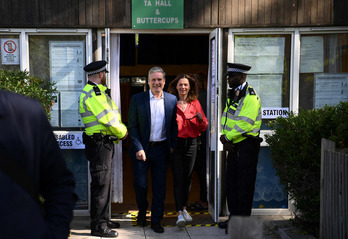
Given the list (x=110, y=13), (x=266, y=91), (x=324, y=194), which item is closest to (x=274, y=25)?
(x=266, y=91)

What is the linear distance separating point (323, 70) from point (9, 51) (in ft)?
14.4

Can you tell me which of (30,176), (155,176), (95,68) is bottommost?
(155,176)

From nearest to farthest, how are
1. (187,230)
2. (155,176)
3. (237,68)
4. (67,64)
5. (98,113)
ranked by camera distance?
(98,113) < (237,68) < (155,176) < (187,230) < (67,64)

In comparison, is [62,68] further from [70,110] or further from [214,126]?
[214,126]

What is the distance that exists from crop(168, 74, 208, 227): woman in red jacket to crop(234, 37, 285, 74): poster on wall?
82 cm

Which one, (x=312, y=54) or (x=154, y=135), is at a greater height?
(x=312, y=54)

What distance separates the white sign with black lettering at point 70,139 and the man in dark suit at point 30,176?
4.31 m

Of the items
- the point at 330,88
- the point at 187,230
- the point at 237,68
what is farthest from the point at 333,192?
the point at 330,88

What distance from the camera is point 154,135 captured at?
554 cm

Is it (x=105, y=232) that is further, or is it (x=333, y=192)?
(x=105, y=232)

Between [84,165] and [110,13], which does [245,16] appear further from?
[84,165]

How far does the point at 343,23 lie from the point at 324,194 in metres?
2.82

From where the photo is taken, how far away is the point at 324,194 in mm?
4504

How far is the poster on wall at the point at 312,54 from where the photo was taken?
20.8ft
